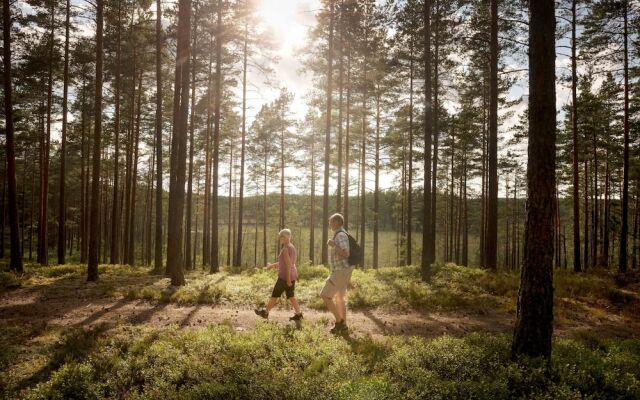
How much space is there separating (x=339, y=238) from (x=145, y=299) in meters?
7.67

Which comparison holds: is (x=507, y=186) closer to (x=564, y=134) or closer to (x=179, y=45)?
(x=564, y=134)

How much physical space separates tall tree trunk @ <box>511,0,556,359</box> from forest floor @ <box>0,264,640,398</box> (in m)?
1.72

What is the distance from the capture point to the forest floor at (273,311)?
7.51 m

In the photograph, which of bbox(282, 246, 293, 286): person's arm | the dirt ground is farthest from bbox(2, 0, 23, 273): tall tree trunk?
bbox(282, 246, 293, 286): person's arm

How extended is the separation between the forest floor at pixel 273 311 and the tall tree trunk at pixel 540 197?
1724mm

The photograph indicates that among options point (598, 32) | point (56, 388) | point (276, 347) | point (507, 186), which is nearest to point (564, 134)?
point (598, 32)

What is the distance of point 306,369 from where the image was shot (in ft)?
17.9

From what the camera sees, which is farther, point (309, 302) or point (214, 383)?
point (309, 302)

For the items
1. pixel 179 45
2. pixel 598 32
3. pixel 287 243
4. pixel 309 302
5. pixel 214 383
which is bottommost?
pixel 309 302

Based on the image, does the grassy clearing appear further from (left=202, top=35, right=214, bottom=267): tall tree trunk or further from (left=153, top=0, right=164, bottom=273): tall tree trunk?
(left=202, top=35, right=214, bottom=267): tall tree trunk

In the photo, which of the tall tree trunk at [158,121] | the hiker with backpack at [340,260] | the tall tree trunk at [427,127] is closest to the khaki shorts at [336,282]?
the hiker with backpack at [340,260]

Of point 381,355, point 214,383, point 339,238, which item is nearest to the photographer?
point 214,383

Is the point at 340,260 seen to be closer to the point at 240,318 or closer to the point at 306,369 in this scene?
the point at 306,369

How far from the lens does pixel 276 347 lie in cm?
627
